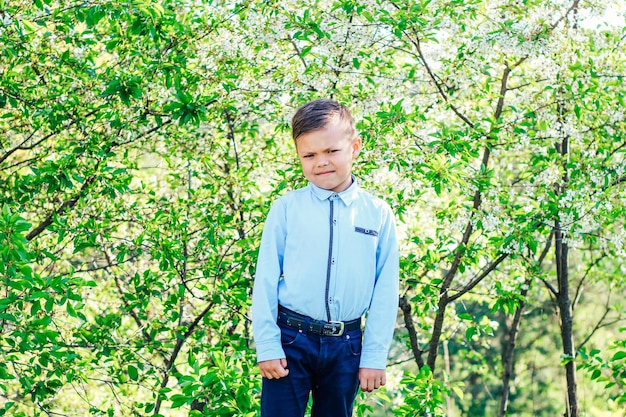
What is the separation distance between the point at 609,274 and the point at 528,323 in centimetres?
647

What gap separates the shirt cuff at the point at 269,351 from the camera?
2299mm

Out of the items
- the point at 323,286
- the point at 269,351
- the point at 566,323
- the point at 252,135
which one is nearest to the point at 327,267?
the point at 323,286

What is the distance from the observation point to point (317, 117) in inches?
95.4

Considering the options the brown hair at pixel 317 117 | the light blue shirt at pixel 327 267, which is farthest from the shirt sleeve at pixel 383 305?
the brown hair at pixel 317 117

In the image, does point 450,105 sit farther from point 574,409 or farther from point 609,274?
point 609,274

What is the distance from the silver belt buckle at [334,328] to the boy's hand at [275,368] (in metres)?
0.16

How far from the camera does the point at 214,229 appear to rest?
4.34 metres

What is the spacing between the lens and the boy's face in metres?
2.42

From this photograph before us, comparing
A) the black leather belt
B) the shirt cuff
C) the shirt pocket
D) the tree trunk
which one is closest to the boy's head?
the shirt pocket

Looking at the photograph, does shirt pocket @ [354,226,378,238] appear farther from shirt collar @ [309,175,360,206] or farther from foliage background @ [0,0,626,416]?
foliage background @ [0,0,626,416]

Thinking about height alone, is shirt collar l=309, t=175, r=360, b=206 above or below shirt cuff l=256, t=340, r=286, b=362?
above

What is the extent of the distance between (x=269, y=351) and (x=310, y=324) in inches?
5.9

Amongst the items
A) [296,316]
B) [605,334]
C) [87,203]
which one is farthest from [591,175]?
[605,334]

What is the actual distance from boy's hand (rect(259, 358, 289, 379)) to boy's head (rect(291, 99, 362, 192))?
0.58 m
